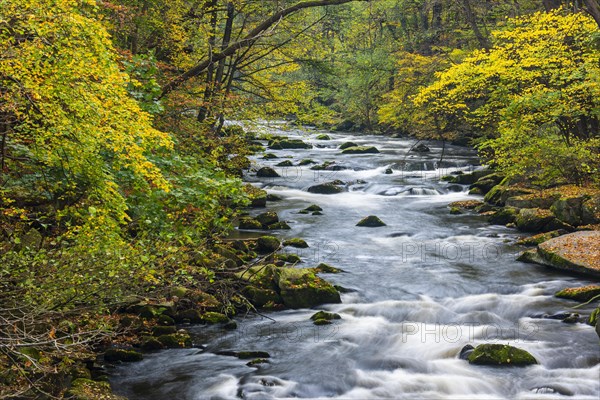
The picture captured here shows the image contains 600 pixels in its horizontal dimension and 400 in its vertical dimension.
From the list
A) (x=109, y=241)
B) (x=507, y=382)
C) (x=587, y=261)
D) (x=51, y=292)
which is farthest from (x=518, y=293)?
(x=51, y=292)

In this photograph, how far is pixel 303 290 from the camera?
11.7 meters

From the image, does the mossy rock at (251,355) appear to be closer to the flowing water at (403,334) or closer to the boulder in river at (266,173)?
the flowing water at (403,334)

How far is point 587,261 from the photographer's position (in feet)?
42.4

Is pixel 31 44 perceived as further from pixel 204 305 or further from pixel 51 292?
pixel 204 305

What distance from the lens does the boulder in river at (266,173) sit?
26.7m

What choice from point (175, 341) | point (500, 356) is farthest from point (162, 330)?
point (500, 356)

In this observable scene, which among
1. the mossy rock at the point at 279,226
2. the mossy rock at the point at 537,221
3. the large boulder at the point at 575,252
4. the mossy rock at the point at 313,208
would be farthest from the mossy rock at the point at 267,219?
the large boulder at the point at 575,252

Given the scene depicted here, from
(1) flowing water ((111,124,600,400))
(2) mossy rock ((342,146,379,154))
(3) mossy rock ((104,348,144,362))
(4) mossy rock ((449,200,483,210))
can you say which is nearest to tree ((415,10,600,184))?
(4) mossy rock ((449,200,483,210))

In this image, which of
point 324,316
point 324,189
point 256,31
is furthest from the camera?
point 324,189

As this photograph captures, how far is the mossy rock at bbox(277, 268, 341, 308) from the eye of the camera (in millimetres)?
11594

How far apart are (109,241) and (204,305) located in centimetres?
426

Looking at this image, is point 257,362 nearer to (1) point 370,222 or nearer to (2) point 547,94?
(1) point 370,222

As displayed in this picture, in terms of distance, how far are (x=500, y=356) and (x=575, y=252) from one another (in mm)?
5503

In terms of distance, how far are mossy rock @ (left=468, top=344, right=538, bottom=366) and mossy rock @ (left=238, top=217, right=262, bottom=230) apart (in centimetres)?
919
